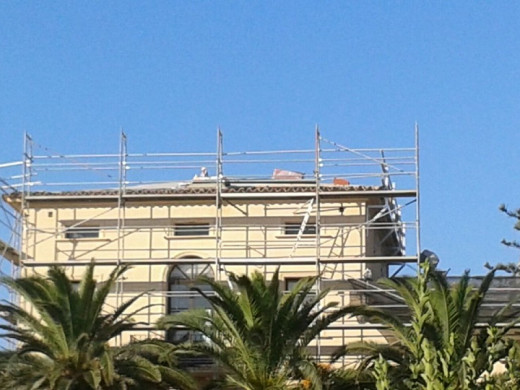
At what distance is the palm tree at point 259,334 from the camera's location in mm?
27297

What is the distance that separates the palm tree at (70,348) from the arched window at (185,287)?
6.41 metres

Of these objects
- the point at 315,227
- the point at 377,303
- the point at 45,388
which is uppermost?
the point at 315,227

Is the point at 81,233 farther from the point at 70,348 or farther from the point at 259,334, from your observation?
the point at 259,334

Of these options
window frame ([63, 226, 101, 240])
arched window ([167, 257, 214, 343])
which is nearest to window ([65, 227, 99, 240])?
window frame ([63, 226, 101, 240])

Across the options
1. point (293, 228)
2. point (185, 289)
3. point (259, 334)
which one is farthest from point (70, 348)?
point (293, 228)

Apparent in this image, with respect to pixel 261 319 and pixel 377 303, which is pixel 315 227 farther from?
pixel 261 319

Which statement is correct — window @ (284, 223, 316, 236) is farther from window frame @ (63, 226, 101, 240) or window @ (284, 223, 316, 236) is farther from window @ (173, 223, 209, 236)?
window frame @ (63, 226, 101, 240)

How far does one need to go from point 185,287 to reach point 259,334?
350 inches

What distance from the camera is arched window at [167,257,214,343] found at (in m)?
35.3

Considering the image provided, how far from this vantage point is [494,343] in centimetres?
1327

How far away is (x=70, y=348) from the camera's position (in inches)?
1102

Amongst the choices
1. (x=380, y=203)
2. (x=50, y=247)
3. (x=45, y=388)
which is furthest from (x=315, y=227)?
(x=45, y=388)

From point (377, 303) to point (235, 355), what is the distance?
21.9 feet

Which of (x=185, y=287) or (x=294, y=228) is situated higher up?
(x=294, y=228)
